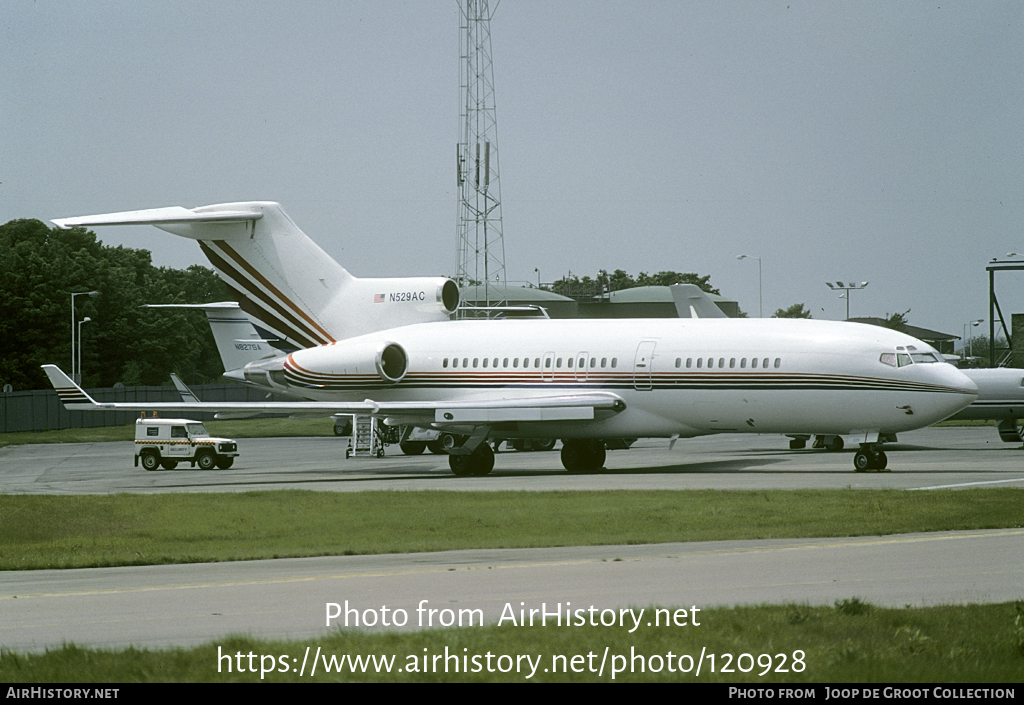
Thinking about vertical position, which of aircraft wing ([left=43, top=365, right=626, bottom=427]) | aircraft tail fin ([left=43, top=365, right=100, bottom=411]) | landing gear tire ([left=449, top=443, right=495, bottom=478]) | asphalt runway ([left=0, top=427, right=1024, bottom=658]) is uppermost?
aircraft tail fin ([left=43, top=365, right=100, bottom=411])

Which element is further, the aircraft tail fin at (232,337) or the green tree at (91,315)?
the green tree at (91,315)

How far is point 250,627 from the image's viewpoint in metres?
11.0

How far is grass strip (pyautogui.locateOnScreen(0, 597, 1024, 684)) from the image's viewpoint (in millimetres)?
8766

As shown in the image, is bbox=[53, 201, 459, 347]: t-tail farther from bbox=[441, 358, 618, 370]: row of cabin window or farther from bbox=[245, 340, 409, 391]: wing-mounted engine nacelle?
bbox=[441, 358, 618, 370]: row of cabin window

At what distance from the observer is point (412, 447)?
4997 centimetres

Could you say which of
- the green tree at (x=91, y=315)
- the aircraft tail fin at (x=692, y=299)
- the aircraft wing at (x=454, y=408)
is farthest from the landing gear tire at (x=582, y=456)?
the green tree at (x=91, y=315)

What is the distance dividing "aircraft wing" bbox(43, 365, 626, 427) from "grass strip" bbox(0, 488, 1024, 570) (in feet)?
27.3

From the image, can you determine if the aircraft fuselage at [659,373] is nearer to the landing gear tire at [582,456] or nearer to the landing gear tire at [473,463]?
the landing gear tire at [582,456]

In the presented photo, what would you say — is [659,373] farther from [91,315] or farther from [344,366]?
[91,315]

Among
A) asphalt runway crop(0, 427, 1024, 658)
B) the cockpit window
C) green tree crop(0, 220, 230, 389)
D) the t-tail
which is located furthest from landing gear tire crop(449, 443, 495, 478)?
green tree crop(0, 220, 230, 389)

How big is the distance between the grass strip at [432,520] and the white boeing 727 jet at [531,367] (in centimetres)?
764

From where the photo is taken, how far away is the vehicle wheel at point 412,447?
49.8m
